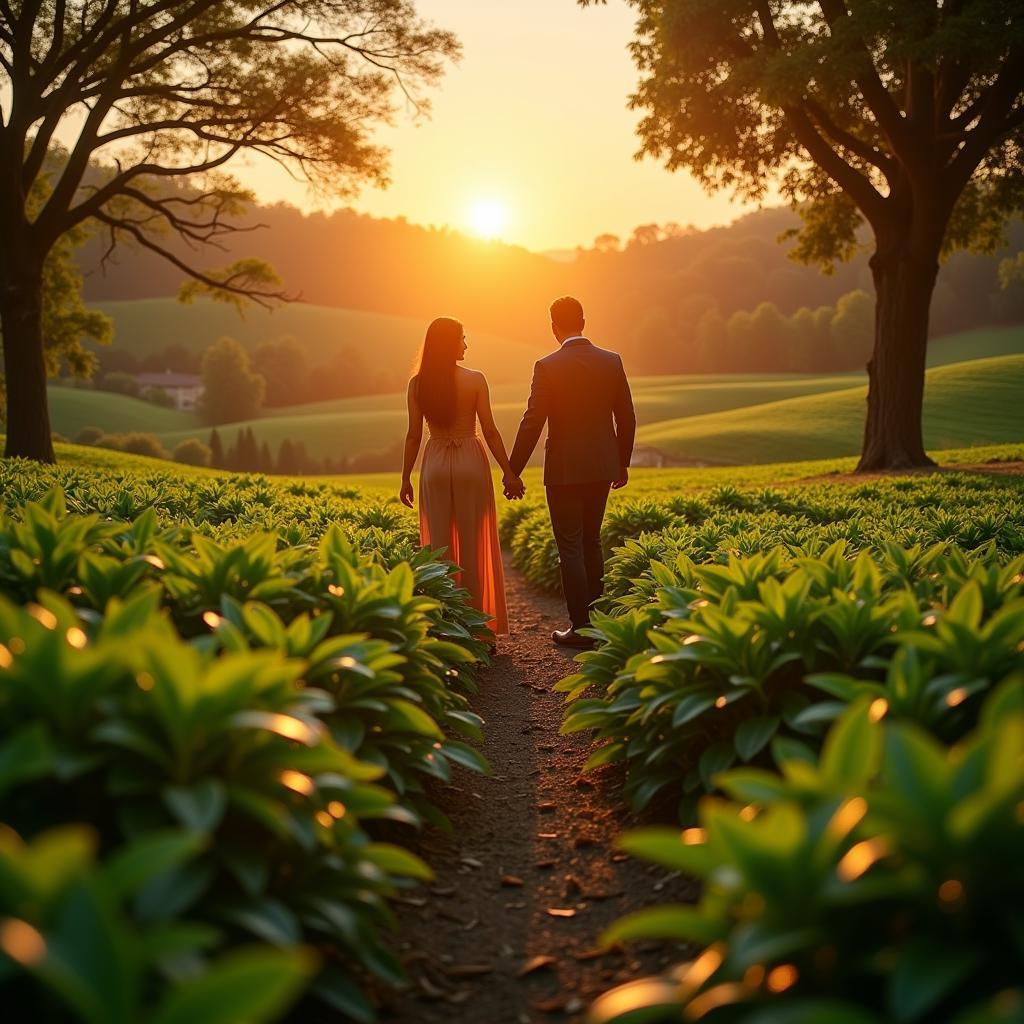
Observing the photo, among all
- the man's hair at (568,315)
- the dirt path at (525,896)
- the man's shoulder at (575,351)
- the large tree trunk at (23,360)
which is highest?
the large tree trunk at (23,360)

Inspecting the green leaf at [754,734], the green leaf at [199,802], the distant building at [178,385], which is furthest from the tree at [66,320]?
the distant building at [178,385]

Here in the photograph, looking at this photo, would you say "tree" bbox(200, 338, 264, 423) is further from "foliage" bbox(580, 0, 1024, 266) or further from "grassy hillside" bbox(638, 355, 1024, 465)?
"foliage" bbox(580, 0, 1024, 266)

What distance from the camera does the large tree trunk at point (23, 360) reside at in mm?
17031

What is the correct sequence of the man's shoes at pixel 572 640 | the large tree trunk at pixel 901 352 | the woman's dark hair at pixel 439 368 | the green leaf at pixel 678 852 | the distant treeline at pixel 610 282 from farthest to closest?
the distant treeline at pixel 610 282 → the large tree trunk at pixel 901 352 → the man's shoes at pixel 572 640 → the woman's dark hair at pixel 439 368 → the green leaf at pixel 678 852

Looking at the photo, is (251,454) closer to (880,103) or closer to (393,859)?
(880,103)

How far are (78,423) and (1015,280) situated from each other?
284 feet

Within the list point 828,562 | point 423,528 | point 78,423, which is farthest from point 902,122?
point 78,423

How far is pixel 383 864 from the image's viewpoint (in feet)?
8.18

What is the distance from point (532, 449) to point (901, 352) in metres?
13.0

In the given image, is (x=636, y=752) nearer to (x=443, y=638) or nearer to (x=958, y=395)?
(x=443, y=638)

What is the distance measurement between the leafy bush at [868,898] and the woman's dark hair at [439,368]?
5521 millimetres

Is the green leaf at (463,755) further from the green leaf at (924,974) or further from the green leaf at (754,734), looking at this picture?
the green leaf at (924,974)

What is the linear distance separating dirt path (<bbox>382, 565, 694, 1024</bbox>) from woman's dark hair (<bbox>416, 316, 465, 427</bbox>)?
8.93 ft

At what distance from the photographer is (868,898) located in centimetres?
188
